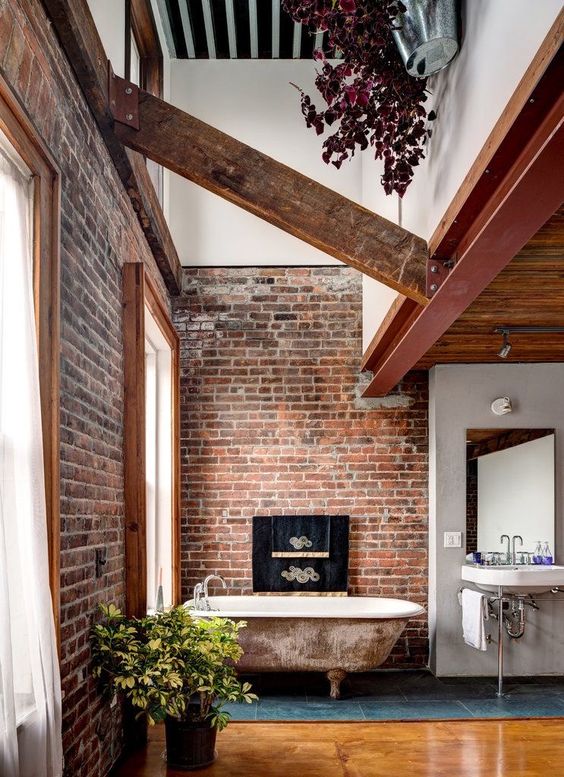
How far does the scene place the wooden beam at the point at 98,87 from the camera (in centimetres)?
294

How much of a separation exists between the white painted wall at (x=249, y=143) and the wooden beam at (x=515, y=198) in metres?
3.10

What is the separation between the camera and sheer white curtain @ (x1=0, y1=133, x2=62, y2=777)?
2.42 m

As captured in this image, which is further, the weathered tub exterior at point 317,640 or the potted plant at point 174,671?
the weathered tub exterior at point 317,640

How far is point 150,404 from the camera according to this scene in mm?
5996

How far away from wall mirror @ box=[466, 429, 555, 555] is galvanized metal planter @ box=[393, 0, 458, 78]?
3614 mm

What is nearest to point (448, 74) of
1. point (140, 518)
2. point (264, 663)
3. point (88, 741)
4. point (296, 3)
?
point (296, 3)

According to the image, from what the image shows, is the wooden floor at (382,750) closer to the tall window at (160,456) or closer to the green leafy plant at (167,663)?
the green leafy plant at (167,663)

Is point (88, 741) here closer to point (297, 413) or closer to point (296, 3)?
point (296, 3)

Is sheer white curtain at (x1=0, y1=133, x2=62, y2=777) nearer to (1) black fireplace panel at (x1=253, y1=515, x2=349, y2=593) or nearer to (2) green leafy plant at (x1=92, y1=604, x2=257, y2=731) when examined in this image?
(2) green leafy plant at (x1=92, y1=604, x2=257, y2=731)

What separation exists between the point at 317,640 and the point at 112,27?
3.78m

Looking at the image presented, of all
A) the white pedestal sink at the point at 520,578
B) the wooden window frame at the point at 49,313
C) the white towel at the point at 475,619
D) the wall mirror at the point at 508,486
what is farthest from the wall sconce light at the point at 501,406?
the wooden window frame at the point at 49,313

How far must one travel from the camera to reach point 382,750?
4.21 meters

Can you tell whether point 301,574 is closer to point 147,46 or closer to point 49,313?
point 147,46

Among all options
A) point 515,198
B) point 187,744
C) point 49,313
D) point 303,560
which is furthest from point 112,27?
point 303,560
